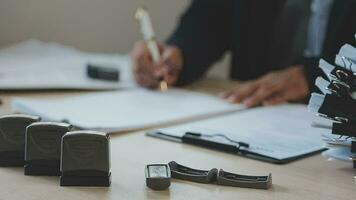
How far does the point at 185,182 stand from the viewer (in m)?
0.81

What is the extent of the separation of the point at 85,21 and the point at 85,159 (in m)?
1.35

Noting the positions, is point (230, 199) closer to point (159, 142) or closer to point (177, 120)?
point (159, 142)

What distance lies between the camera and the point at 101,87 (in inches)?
58.0

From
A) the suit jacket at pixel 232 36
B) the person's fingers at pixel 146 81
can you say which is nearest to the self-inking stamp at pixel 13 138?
the person's fingers at pixel 146 81

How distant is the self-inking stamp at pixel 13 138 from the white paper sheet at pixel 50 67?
0.56m

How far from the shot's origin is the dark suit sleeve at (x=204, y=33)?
5.49 ft

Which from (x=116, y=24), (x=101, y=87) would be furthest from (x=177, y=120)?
(x=116, y=24)

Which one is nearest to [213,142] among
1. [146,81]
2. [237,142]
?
[237,142]

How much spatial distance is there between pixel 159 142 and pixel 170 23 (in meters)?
1.26

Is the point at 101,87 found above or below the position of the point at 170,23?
below

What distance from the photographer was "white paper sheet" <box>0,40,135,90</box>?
145 centimetres

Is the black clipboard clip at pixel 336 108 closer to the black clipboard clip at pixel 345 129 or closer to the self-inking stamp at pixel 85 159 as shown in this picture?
the black clipboard clip at pixel 345 129

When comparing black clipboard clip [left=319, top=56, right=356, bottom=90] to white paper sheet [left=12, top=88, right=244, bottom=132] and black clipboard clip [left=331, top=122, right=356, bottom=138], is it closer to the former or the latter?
black clipboard clip [left=331, top=122, right=356, bottom=138]

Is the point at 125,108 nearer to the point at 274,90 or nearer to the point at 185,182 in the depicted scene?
the point at 274,90
